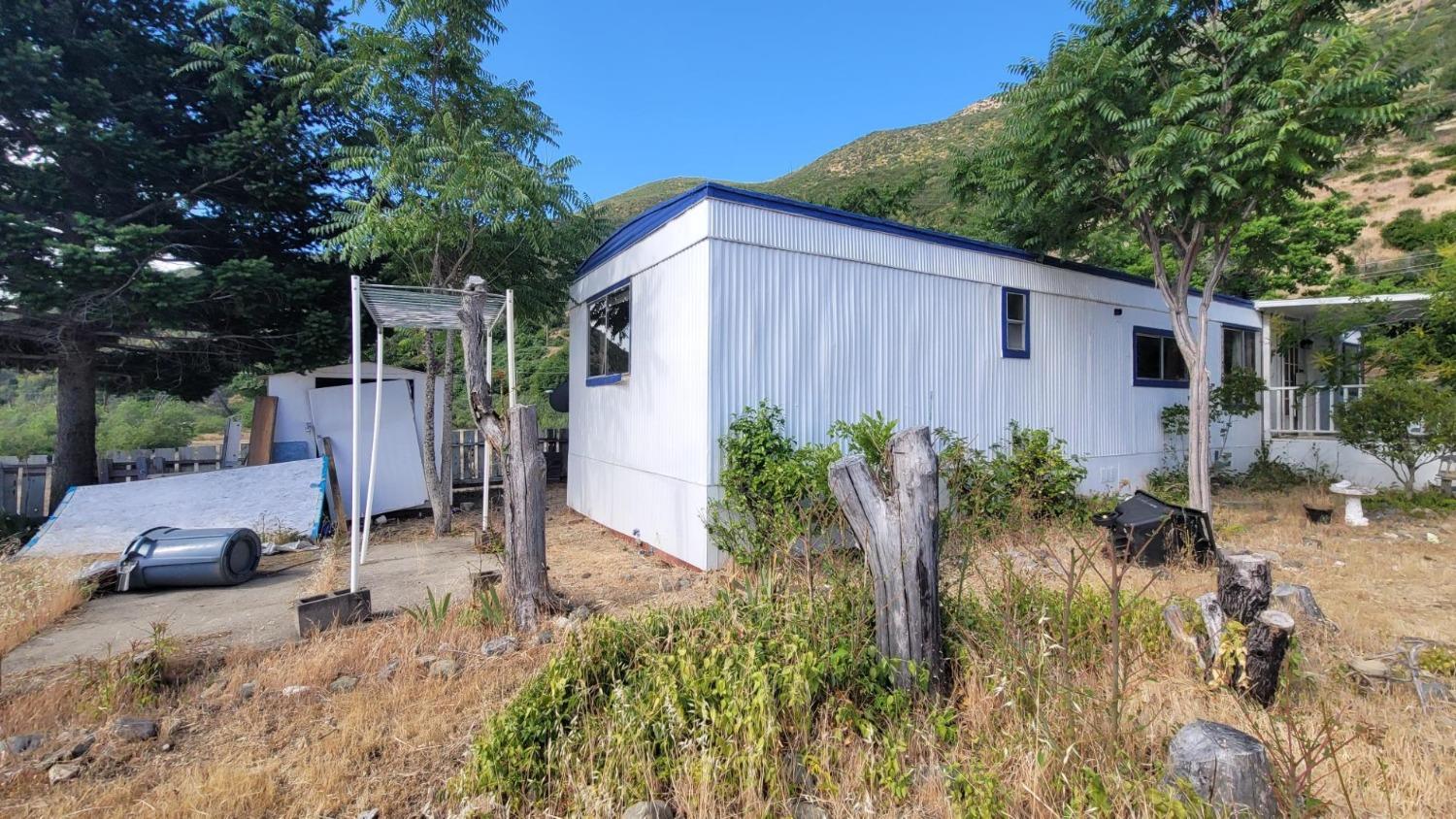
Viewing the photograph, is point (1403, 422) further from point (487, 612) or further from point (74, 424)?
point (74, 424)

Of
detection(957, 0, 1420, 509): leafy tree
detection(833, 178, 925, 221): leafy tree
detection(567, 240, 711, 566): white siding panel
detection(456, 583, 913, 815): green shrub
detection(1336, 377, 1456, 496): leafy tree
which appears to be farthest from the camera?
detection(833, 178, 925, 221): leafy tree

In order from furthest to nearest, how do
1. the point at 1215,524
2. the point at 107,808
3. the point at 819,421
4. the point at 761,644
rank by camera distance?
the point at 1215,524 < the point at 819,421 < the point at 761,644 < the point at 107,808

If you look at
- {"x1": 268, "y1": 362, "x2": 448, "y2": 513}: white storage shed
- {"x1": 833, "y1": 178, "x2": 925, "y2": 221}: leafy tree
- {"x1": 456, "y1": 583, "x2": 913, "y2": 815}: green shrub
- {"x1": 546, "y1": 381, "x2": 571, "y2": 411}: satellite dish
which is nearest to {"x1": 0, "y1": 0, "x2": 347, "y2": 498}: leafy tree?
{"x1": 268, "y1": 362, "x2": 448, "y2": 513}: white storage shed

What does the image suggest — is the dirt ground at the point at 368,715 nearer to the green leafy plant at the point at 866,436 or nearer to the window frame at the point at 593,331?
the green leafy plant at the point at 866,436

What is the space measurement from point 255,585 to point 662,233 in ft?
16.9

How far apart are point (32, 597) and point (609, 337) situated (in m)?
5.59

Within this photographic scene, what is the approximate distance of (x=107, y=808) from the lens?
227 centimetres

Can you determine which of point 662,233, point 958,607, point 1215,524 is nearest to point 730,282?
point 662,233

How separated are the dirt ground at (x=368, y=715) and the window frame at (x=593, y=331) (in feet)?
10.8

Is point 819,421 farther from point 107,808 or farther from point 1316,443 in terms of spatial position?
point 1316,443

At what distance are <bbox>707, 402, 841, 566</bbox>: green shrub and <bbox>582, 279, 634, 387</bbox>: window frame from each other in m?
2.22

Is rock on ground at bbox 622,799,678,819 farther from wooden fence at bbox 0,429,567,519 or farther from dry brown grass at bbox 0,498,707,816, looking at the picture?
wooden fence at bbox 0,429,567,519

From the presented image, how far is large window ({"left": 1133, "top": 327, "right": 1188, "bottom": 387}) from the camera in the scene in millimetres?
9773

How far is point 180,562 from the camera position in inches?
206
